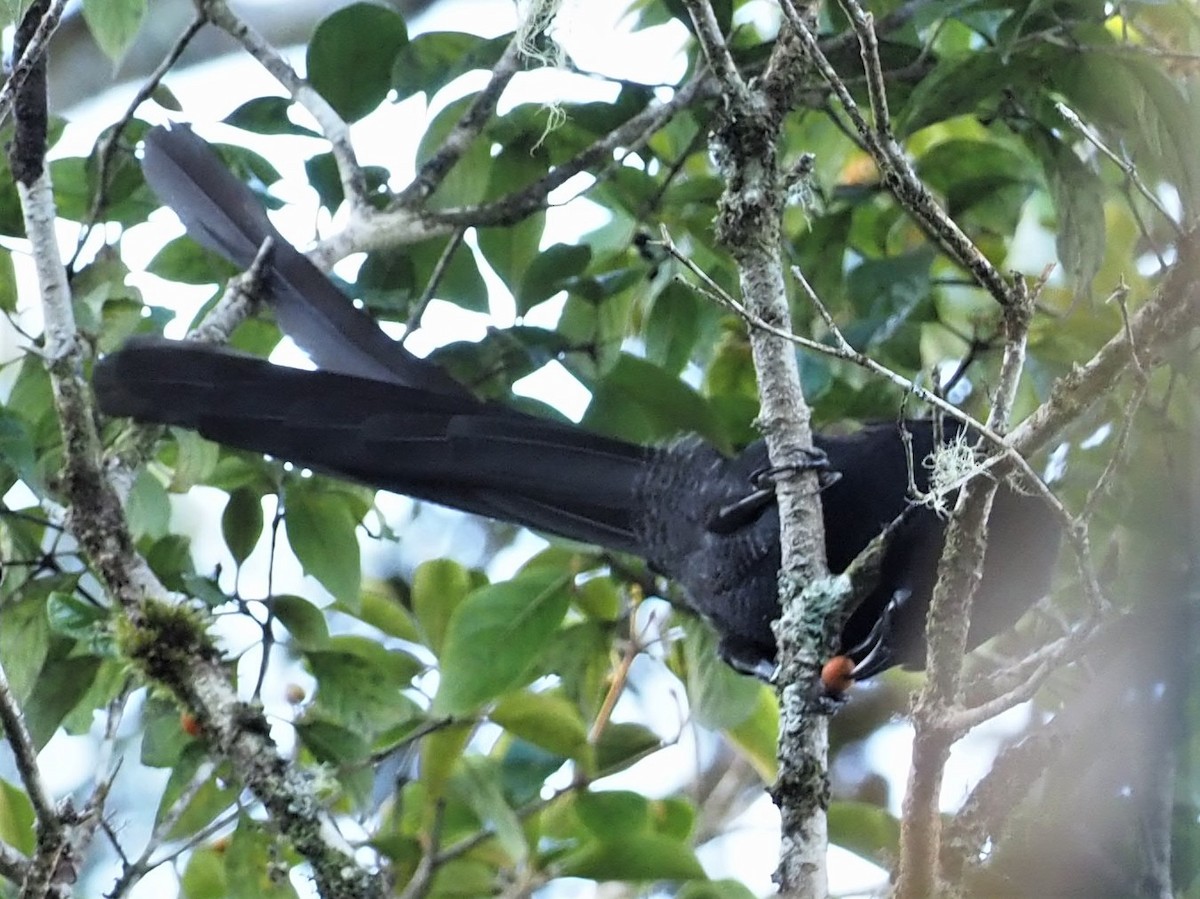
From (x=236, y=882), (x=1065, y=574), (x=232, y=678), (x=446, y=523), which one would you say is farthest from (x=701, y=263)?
(x=446, y=523)

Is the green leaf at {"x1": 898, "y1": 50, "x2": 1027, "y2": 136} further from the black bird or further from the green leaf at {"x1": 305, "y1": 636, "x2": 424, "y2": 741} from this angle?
the green leaf at {"x1": 305, "y1": 636, "x2": 424, "y2": 741}

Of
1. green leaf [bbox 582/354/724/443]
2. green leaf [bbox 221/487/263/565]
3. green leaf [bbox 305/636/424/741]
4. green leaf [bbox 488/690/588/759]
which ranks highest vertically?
green leaf [bbox 582/354/724/443]

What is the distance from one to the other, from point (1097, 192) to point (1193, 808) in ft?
2.50

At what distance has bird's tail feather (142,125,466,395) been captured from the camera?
75.3 inches

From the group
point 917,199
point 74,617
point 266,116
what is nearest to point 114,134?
point 266,116

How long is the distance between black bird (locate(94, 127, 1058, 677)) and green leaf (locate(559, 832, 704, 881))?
0.92 ft

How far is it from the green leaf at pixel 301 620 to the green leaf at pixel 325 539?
0.04 m

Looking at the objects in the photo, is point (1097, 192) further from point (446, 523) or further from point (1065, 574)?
point (446, 523)

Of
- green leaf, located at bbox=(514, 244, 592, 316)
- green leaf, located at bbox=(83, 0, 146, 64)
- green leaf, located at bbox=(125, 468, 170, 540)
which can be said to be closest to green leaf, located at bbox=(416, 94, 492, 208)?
green leaf, located at bbox=(514, 244, 592, 316)

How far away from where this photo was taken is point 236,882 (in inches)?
71.0

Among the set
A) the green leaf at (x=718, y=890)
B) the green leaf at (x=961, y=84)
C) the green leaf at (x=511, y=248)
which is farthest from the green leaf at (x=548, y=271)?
the green leaf at (x=718, y=890)

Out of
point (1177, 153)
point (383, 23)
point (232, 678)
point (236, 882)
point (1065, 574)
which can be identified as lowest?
point (236, 882)

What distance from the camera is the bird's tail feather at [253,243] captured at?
191cm

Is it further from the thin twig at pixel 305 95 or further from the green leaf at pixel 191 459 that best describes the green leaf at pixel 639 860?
the thin twig at pixel 305 95
